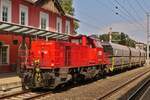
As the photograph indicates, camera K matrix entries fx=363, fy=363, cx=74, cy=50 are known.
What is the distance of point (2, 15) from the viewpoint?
29.9 meters

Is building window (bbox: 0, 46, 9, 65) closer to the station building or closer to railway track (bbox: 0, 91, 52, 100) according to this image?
the station building

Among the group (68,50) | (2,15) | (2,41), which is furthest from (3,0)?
(68,50)

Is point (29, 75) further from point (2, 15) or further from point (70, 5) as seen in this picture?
point (70, 5)

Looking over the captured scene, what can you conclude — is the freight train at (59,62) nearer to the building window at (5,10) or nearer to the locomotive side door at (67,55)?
the locomotive side door at (67,55)

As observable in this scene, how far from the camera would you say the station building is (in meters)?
29.7

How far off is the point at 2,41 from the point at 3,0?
11.3 feet

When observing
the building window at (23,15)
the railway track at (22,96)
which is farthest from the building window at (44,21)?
the railway track at (22,96)

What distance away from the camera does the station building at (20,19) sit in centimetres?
2973

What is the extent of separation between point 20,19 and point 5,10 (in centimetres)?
230

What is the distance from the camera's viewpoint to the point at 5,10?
3036 centimetres

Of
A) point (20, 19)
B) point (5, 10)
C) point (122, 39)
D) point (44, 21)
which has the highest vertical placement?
point (122, 39)

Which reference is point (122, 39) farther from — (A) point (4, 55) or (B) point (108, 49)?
(A) point (4, 55)

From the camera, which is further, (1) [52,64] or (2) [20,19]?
(2) [20,19]

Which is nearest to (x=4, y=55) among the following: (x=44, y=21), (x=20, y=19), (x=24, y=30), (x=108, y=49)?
(x=20, y=19)
